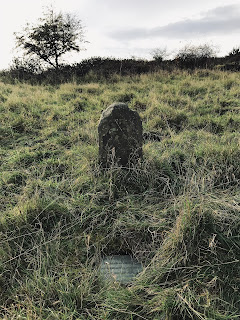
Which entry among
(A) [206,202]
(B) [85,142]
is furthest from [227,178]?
(B) [85,142]

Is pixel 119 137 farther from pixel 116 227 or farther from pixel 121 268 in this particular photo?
pixel 121 268

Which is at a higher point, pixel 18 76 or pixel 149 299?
pixel 18 76

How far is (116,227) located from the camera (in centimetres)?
268

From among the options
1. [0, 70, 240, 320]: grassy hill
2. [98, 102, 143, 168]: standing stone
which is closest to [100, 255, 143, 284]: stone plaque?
[0, 70, 240, 320]: grassy hill

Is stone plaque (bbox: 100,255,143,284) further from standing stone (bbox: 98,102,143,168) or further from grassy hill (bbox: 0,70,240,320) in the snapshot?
standing stone (bbox: 98,102,143,168)

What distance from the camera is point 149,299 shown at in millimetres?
1948

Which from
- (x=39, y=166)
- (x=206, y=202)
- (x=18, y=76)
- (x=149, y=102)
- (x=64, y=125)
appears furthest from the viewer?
(x=18, y=76)

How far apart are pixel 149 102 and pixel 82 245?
191 inches

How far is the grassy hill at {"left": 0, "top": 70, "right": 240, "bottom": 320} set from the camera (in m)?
1.87

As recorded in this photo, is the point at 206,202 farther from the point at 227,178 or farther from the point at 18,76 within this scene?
the point at 18,76

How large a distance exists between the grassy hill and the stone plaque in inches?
2.9

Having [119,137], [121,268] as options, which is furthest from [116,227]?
[119,137]

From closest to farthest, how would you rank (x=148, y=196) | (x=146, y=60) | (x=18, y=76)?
1. (x=148, y=196)
2. (x=18, y=76)
3. (x=146, y=60)

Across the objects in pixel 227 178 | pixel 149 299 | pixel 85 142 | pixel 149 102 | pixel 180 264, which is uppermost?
pixel 149 102
